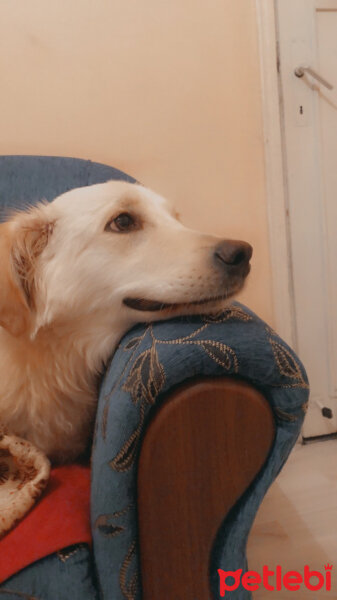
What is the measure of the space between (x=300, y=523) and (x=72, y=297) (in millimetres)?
1036

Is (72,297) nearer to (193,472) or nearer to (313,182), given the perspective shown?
(193,472)

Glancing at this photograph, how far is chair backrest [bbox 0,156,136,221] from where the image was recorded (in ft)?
3.96

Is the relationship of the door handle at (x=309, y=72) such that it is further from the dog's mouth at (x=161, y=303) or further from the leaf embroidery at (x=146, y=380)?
the leaf embroidery at (x=146, y=380)

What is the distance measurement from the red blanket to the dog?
16 cm

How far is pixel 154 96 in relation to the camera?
1529 mm

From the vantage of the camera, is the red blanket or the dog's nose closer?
the red blanket

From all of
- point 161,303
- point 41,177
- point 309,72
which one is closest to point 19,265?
point 161,303

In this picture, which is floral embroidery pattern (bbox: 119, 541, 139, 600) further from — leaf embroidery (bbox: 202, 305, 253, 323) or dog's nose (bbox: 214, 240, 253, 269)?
dog's nose (bbox: 214, 240, 253, 269)

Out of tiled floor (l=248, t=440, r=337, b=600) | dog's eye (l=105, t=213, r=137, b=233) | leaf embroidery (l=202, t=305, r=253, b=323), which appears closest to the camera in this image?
leaf embroidery (l=202, t=305, r=253, b=323)

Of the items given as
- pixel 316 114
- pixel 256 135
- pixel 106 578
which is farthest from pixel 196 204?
pixel 106 578

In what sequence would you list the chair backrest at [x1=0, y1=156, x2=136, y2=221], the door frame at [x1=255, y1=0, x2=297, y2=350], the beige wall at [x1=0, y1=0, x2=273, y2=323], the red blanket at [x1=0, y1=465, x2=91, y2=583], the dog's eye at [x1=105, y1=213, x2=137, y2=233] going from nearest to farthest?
1. the red blanket at [x1=0, y1=465, x2=91, y2=583]
2. the dog's eye at [x1=105, y1=213, x2=137, y2=233]
3. the chair backrest at [x1=0, y1=156, x2=136, y2=221]
4. the beige wall at [x1=0, y1=0, x2=273, y2=323]
5. the door frame at [x1=255, y1=0, x2=297, y2=350]

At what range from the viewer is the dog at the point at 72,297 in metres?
0.74

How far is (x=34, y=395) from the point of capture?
792mm

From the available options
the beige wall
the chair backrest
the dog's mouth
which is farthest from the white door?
the dog's mouth
